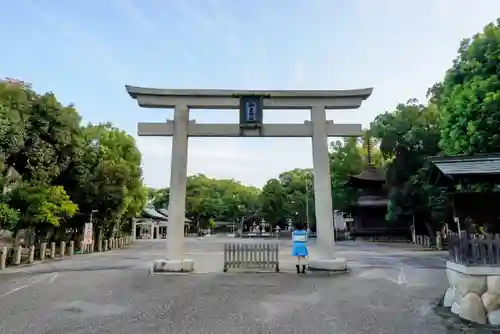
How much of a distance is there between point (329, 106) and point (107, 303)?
9.19 metres

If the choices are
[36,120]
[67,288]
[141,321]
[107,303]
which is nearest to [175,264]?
[67,288]

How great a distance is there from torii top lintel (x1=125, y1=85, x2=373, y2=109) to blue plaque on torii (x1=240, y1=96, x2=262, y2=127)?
0.57 feet

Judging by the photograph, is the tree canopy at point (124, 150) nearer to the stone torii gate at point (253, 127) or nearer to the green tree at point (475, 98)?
the green tree at point (475, 98)

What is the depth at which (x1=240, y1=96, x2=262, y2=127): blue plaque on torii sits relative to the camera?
42.0 ft

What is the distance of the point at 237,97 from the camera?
13.0 m

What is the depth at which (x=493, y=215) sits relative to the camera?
10.3 metres

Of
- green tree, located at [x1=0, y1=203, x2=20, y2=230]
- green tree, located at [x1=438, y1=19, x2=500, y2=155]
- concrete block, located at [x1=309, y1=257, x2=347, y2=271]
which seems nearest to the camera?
concrete block, located at [x1=309, y1=257, x2=347, y2=271]

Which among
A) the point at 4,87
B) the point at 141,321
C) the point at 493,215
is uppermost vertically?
the point at 4,87

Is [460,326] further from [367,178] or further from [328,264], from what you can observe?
[367,178]

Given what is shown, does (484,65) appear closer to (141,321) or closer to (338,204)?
(141,321)

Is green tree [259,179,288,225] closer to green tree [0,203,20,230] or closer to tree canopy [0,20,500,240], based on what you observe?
tree canopy [0,20,500,240]

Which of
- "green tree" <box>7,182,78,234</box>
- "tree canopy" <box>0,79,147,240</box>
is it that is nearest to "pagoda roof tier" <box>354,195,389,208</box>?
"tree canopy" <box>0,79,147,240</box>

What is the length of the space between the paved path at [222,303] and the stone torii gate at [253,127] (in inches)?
73.1

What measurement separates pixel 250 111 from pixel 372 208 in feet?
92.5
